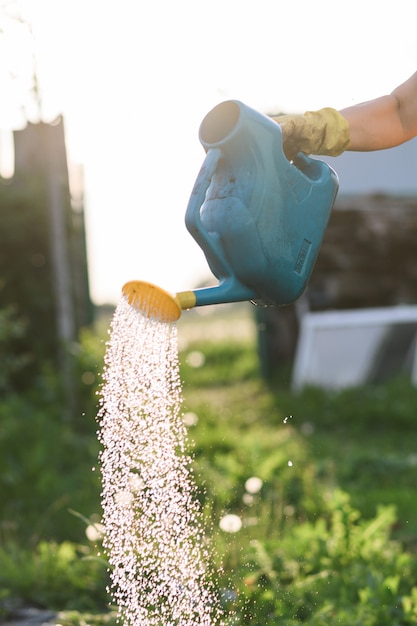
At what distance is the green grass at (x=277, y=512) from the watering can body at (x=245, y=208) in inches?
37.5

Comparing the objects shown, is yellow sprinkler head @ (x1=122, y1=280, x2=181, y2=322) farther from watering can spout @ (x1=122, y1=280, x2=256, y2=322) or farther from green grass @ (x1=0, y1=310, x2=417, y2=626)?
green grass @ (x1=0, y1=310, x2=417, y2=626)

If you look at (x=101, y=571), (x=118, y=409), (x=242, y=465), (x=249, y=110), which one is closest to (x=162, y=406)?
(x=118, y=409)

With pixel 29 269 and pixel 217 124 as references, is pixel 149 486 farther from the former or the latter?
pixel 29 269

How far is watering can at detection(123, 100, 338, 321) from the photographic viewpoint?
1732mm

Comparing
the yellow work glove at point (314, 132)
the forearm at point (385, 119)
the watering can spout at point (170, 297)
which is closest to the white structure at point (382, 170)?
the forearm at point (385, 119)

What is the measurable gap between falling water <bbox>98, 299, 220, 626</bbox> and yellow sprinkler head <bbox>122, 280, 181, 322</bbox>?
0.05 m

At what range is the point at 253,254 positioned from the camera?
1.77m

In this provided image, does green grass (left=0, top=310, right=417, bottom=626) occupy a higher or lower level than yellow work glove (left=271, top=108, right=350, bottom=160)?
lower

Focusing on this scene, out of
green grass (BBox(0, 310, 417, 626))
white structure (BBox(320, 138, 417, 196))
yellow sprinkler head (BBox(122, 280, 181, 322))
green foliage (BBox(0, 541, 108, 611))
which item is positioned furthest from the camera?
white structure (BBox(320, 138, 417, 196))

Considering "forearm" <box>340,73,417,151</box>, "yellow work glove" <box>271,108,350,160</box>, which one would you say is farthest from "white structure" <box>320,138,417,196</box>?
"yellow work glove" <box>271,108,350,160</box>

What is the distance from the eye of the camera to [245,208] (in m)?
1.74

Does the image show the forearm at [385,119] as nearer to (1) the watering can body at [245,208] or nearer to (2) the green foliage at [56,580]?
(1) the watering can body at [245,208]

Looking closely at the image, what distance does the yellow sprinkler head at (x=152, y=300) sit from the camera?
1.70 m

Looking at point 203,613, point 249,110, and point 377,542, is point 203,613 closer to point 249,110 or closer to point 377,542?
point 377,542
